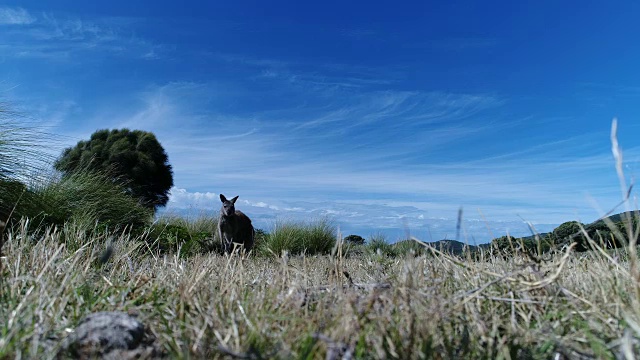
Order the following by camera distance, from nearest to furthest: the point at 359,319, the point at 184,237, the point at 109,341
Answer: the point at 109,341
the point at 359,319
the point at 184,237

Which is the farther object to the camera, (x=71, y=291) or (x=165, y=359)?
(x=71, y=291)

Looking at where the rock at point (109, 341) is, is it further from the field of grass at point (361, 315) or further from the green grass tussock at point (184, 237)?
the green grass tussock at point (184, 237)

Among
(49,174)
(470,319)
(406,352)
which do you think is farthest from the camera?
(49,174)

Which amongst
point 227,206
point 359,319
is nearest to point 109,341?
point 359,319

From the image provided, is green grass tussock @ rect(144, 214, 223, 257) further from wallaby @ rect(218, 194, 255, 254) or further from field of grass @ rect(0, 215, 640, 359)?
field of grass @ rect(0, 215, 640, 359)

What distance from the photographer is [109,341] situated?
1.75 metres

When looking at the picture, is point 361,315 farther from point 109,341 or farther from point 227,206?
point 227,206

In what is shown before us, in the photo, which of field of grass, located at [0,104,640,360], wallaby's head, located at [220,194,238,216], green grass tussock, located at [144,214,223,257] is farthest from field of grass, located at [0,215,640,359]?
wallaby's head, located at [220,194,238,216]

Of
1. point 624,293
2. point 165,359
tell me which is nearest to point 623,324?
point 624,293

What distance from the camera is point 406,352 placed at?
5.56 feet

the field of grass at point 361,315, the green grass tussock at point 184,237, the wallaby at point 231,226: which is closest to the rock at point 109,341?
the field of grass at point 361,315

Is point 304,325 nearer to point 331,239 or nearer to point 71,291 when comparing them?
point 71,291

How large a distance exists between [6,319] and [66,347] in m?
0.46

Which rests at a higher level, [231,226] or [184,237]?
[231,226]
